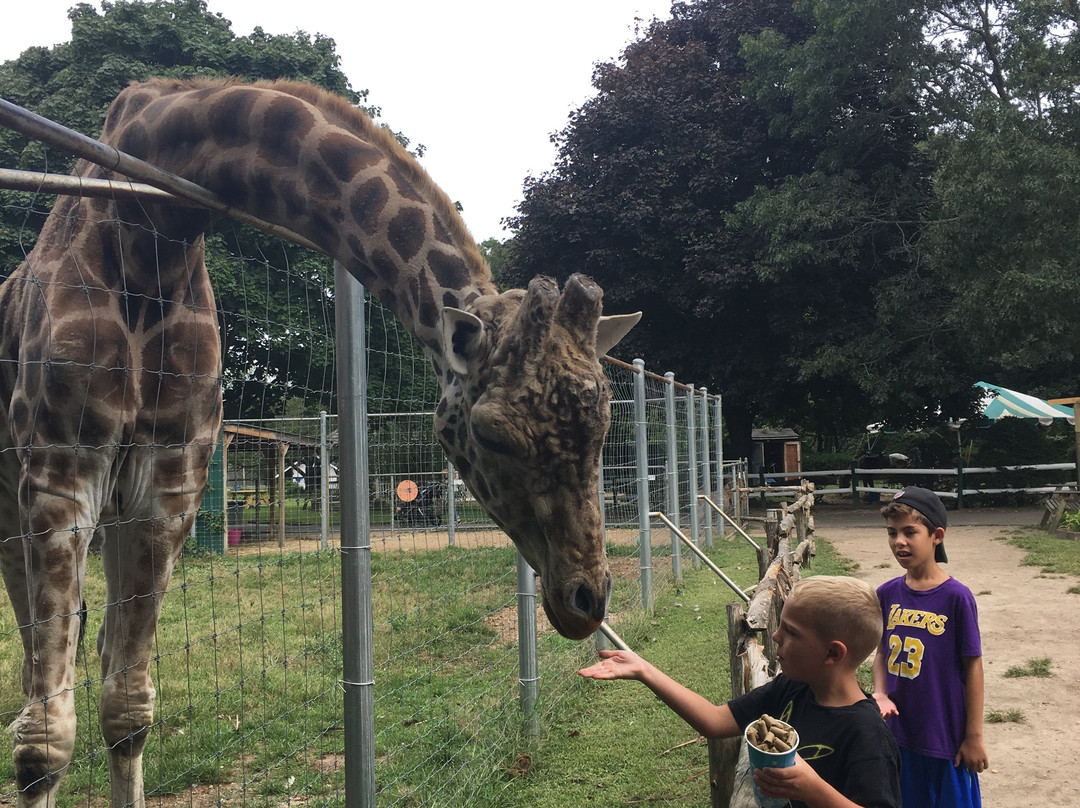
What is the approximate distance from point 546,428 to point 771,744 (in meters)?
0.90

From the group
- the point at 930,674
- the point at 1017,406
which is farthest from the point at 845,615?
the point at 1017,406

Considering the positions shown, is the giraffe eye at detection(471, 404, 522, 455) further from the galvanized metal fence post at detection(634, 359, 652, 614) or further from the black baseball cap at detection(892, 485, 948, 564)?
the galvanized metal fence post at detection(634, 359, 652, 614)

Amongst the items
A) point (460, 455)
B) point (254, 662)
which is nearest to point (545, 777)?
point (460, 455)

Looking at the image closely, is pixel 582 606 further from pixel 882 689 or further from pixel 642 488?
pixel 642 488

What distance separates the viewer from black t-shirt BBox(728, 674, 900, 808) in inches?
72.1

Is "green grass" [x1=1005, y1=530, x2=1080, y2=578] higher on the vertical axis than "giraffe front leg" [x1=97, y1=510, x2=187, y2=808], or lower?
lower

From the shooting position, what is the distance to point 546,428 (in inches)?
83.5

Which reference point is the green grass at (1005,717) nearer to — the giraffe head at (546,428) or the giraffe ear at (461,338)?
the giraffe head at (546,428)

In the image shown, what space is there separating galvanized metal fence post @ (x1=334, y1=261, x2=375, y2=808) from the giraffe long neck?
0.24 metres

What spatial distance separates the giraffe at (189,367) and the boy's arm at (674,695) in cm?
20

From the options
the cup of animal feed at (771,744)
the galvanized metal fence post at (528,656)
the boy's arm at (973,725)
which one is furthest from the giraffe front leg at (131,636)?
the boy's arm at (973,725)

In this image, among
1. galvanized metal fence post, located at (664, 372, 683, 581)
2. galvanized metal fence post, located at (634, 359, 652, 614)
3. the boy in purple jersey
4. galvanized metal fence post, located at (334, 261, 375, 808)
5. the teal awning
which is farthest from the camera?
the teal awning

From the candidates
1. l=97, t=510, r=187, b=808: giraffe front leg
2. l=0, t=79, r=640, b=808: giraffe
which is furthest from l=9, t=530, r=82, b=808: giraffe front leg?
l=97, t=510, r=187, b=808: giraffe front leg

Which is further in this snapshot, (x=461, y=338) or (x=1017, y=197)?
(x=1017, y=197)
